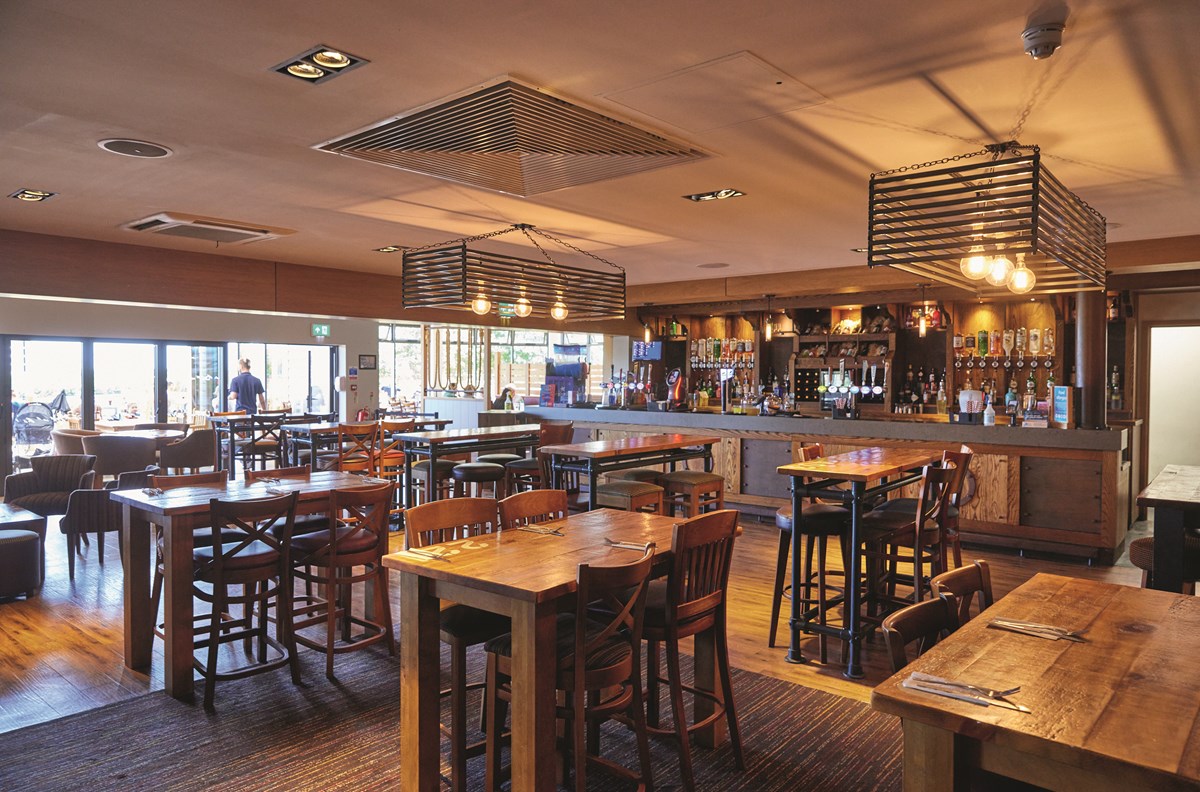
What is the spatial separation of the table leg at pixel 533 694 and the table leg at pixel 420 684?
1.45ft

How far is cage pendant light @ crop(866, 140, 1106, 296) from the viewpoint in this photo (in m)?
3.75

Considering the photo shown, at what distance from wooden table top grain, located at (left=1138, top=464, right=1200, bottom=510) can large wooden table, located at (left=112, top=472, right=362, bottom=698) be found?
4.42 metres

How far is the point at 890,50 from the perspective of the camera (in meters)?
2.89

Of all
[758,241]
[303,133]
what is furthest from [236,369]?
[303,133]

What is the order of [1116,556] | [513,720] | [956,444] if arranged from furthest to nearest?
1. [956,444]
2. [1116,556]
3. [513,720]

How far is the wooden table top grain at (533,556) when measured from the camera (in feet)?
8.66

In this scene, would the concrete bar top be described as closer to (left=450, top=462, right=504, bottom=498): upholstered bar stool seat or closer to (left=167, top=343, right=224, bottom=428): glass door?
(left=450, top=462, right=504, bottom=498): upholstered bar stool seat

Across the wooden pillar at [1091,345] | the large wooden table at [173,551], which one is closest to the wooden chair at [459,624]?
the large wooden table at [173,551]

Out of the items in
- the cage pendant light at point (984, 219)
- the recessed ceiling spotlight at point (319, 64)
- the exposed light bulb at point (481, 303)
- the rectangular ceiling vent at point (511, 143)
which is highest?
the recessed ceiling spotlight at point (319, 64)

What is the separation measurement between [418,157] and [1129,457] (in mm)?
7512

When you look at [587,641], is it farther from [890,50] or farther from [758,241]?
[758,241]

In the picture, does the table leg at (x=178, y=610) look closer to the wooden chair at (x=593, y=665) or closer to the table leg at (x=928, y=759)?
the wooden chair at (x=593, y=665)

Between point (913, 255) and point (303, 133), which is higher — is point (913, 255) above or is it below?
below

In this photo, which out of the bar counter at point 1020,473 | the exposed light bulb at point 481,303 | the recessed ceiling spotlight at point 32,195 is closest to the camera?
the recessed ceiling spotlight at point 32,195
